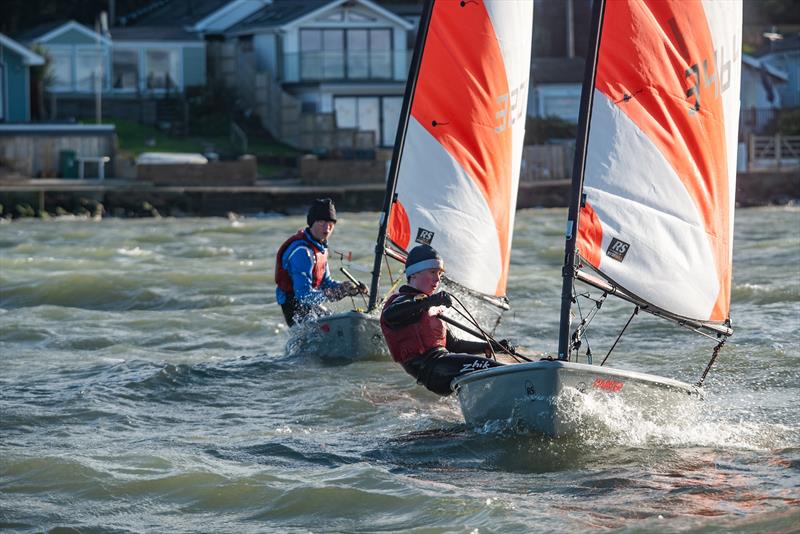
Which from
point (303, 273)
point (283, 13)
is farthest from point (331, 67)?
point (303, 273)

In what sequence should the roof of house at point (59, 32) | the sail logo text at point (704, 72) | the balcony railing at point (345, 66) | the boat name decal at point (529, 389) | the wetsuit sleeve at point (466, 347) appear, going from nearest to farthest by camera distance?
1. the boat name decal at point (529, 389)
2. the sail logo text at point (704, 72)
3. the wetsuit sleeve at point (466, 347)
4. the balcony railing at point (345, 66)
5. the roof of house at point (59, 32)

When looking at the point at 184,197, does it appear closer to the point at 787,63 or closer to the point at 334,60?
the point at 334,60

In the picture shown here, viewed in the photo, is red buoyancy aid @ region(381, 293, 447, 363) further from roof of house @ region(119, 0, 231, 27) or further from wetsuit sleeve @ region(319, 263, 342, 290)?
roof of house @ region(119, 0, 231, 27)

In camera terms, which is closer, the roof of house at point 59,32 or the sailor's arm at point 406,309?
the sailor's arm at point 406,309

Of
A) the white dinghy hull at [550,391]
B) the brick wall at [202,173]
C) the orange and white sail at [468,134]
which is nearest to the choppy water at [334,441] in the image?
the white dinghy hull at [550,391]

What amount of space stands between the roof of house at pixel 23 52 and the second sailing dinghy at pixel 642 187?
3196 cm

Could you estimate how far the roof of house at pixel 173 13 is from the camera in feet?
153

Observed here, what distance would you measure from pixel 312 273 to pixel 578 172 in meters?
3.78

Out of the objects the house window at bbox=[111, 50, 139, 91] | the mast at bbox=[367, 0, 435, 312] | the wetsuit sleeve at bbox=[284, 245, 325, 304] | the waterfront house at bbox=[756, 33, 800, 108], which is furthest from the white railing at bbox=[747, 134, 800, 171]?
the wetsuit sleeve at bbox=[284, 245, 325, 304]

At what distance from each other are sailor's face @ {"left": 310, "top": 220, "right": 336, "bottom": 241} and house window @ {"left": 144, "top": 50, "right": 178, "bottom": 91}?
33272 mm

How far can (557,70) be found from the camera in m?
43.5

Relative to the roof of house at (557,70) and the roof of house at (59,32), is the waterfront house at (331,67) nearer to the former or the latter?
the roof of house at (557,70)

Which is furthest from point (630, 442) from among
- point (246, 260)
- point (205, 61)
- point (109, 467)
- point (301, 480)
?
point (205, 61)

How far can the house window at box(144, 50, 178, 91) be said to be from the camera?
142 feet
